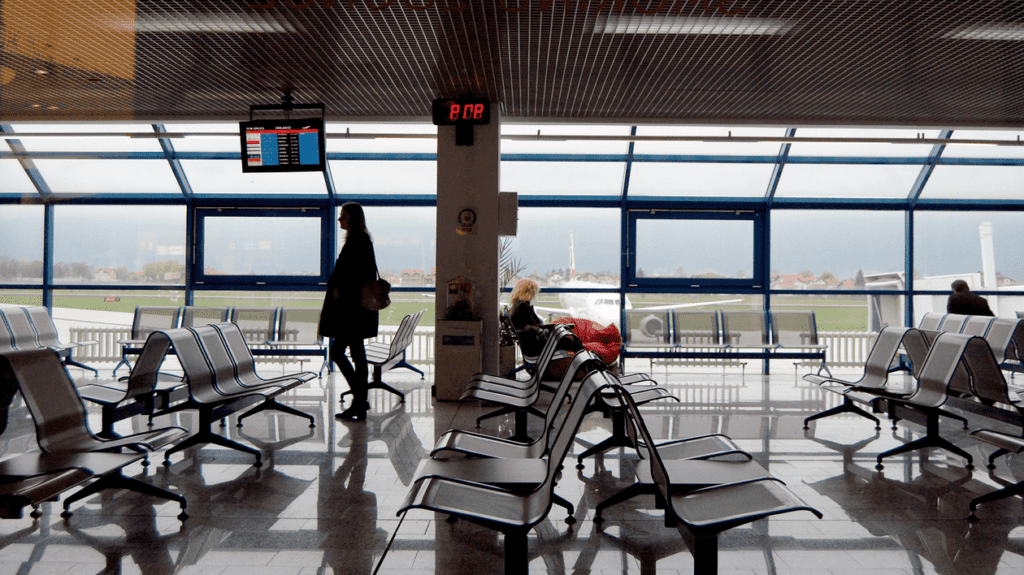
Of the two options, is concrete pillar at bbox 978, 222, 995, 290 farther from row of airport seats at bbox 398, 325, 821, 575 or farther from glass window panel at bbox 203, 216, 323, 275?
glass window panel at bbox 203, 216, 323, 275

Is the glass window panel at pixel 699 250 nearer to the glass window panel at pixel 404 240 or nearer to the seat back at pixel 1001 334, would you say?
the seat back at pixel 1001 334

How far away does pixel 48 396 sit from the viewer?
9.04 feet

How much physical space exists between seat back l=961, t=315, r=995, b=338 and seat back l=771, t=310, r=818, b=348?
5.03ft

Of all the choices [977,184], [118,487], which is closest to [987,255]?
[977,184]

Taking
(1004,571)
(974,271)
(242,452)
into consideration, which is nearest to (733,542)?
(1004,571)

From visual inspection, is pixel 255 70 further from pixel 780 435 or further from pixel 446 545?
pixel 780 435

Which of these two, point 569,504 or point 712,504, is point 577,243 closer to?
point 569,504

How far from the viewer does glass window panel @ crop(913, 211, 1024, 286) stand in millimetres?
8344

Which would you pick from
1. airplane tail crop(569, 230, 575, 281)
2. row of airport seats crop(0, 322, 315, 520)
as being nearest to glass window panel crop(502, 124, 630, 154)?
airplane tail crop(569, 230, 575, 281)

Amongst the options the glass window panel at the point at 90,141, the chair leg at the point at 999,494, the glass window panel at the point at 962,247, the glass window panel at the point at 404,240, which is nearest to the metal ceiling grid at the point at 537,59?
the glass window panel at the point at 90,141

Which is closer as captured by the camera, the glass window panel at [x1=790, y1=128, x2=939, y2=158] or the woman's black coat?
the woman's black coat

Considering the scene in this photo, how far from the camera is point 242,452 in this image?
12.9 feet

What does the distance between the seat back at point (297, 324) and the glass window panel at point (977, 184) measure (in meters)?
7.97

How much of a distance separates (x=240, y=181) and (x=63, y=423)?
596 cm
